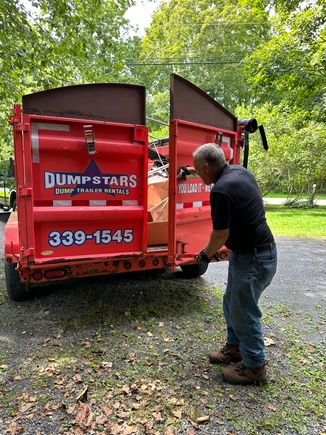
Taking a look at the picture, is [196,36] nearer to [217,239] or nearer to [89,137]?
[89,137]

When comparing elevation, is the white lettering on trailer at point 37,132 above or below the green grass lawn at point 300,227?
above

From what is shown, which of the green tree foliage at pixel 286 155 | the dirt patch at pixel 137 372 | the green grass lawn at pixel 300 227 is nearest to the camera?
the dirt patch at pixel 137 372

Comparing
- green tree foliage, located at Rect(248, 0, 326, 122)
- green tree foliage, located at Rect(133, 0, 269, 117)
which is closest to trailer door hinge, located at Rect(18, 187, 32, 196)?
green tree foliage, located at Rect(248, 0, 326, 122)

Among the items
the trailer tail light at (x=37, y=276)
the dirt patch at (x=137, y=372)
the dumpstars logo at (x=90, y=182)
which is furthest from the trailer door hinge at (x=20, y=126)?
the dirt patch at (x=137, y=372)

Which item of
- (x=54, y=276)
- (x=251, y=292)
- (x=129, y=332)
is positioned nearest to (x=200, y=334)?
(x=129, y=332)

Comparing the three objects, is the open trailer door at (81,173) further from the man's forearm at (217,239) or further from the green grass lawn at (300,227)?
the green grass lawn at (300,227)

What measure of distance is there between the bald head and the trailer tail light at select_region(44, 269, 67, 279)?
1.66m

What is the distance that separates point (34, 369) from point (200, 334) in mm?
1606

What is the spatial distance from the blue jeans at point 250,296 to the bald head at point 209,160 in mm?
680

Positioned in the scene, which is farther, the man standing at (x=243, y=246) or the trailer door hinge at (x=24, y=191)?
the trailer door hinge at (x=24, y=191)

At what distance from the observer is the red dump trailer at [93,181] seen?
3.21 metres

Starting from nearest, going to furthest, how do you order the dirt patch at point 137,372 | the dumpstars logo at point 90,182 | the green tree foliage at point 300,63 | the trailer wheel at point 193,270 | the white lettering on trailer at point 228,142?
the dirt patch at point 137,372 → the dumpstars logo at point 90,182 → the white lettering on trailer at point 228,142 → the trailer wheel at point 193,270 → the green tree foliage at point 300,63

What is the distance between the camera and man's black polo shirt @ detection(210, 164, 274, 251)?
257cm

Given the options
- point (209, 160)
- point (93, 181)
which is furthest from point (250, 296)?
point (93, 181)
